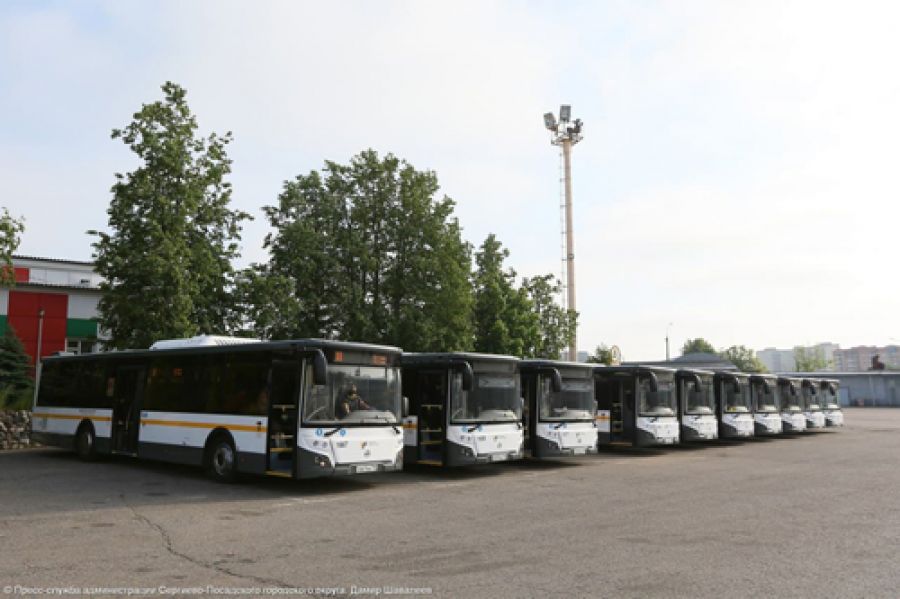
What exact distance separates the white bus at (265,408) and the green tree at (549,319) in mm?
32661

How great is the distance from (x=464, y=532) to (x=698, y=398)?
18240 millimetres

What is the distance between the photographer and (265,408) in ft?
46.1

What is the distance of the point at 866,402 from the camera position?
291 ft

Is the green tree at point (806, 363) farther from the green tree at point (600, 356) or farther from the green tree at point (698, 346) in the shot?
the green tree at point (600, 356)

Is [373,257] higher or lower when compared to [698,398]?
higher

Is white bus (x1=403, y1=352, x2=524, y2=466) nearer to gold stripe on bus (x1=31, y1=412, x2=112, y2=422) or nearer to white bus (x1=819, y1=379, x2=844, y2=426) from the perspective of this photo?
gold stripe on bus (x1=31, y1=412, x2=112, y2=422)

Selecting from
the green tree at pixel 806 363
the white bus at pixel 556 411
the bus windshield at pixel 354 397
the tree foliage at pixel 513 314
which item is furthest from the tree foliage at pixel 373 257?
the green tree at pixel 806 363

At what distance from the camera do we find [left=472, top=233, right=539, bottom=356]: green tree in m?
43.6

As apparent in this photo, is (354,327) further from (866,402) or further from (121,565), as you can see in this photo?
(866,402)

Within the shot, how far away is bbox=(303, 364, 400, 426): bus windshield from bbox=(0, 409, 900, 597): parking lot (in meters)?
1.45

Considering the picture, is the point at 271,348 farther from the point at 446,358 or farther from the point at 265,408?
the point at 446,358

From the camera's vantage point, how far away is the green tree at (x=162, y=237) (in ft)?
78.6

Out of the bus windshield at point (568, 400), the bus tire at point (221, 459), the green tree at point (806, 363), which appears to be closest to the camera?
the bus tire at point (221, 459)

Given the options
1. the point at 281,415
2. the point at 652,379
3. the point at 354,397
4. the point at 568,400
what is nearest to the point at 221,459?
the point at 281,415
